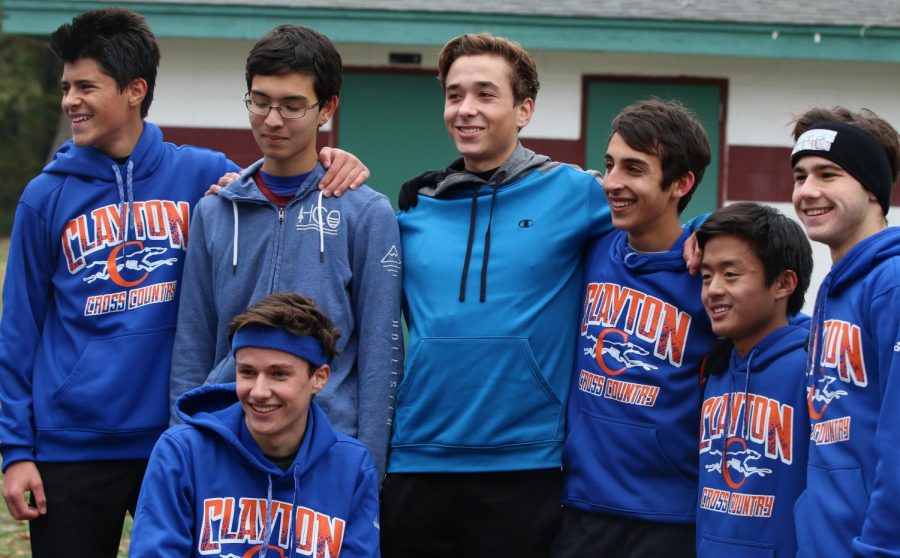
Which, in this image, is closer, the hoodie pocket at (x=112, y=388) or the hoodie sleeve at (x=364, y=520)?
the hoodie sleeve at (x=364, y=520)

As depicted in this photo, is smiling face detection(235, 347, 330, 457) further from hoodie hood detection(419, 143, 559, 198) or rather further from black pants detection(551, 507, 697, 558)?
black pants detection(551, 507, 697, 558)

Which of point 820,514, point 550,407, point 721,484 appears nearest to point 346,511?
point 550,407

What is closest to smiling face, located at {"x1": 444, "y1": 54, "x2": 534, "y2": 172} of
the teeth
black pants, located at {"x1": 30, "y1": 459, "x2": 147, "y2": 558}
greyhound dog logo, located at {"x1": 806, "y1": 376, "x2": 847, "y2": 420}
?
the teeth

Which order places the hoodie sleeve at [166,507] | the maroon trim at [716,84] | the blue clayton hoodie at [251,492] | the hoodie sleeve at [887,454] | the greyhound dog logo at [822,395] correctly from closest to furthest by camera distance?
1. the hoodie sleeve at [887,454]
2. the greyhound dog logo at [822,395]
3. the hoodie sleeve at [166,507]
4. the blue clayton hoodie at [251,492]
5. the maroon trim at [716,84]

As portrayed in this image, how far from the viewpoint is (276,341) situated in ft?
11.6

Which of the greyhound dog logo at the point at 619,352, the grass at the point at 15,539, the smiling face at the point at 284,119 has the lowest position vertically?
the grass at the point at 15,539

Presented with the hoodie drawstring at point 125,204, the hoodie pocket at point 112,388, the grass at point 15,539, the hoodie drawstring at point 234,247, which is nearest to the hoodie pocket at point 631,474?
the hoodie drawstring at point 234,247

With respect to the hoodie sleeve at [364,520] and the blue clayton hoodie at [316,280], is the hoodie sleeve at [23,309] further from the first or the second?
the hoodie sleeve at [364,520]

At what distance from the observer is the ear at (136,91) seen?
161 inches

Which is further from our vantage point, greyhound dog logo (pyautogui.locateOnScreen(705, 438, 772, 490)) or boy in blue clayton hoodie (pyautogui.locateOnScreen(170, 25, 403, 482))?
boy in blue clayton hoodie (pyautogui.locateOnScreen(170, 25, 403, 482))

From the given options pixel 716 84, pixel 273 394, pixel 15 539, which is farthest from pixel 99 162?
pixel 716 84

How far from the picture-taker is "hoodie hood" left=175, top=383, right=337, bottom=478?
3.55 meters

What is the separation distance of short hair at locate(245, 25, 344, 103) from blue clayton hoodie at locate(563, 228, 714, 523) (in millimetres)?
1175

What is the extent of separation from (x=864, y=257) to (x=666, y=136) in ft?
2.92
